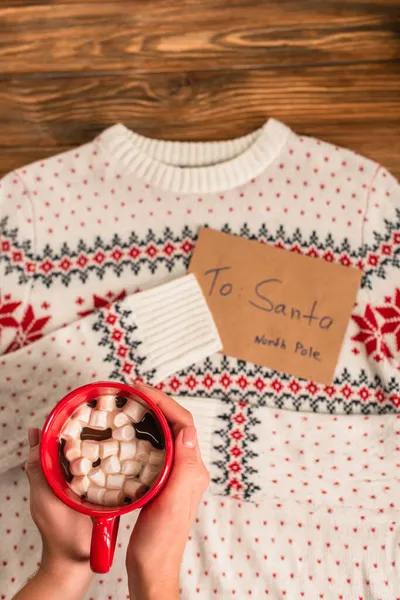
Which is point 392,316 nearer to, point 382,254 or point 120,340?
point 382,254

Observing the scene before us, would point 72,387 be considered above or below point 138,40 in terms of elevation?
below

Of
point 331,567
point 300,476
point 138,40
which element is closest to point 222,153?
point 138,40

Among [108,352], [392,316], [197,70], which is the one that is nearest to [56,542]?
[108,352]

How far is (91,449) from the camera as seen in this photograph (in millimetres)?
475

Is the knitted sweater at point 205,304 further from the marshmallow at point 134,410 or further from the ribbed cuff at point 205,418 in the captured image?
the marshmallow at point 134,410

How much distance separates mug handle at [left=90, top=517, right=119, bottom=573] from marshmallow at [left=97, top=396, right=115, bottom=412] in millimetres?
96

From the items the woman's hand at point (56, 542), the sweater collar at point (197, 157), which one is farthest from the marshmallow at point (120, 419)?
the sweater collar at point (197, 157)

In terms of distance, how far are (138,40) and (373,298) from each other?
0.50 m

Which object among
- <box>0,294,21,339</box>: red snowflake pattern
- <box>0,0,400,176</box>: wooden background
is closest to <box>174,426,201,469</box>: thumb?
<box>0,294,21,339</box>: red snowflake pattern

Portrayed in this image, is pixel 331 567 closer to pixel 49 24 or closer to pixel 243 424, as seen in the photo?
pixel 243 424

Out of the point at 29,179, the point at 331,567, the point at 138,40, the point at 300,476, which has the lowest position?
the point at 331,567

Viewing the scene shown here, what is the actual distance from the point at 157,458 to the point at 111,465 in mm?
45

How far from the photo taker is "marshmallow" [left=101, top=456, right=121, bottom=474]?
464 millimetres

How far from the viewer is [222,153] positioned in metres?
0.76
